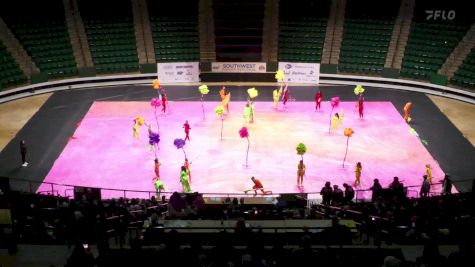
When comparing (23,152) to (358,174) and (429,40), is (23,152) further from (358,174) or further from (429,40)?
(429,40)

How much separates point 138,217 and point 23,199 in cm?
341

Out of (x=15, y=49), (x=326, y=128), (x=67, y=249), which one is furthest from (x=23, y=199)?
(x=15, y=49)

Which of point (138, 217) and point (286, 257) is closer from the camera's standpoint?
point (286, 257)

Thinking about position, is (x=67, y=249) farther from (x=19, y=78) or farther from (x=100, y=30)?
(x=100, y=30)

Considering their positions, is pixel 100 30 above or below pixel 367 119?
above

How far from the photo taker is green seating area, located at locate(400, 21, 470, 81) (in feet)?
116

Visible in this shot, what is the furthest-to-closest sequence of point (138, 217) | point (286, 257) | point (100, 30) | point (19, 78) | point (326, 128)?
point (100, 30) → point (19, 78) → point (326, 128) → point (138, 217) → point (286, 257)

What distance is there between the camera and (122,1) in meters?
39.3

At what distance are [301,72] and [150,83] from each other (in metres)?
9.78

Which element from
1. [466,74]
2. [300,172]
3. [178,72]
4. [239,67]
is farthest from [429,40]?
[300,172]

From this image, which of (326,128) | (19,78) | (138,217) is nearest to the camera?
(138,217)

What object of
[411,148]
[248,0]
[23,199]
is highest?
[248,0]

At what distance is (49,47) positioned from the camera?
36469mm

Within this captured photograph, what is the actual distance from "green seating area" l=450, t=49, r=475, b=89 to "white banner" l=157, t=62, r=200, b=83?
1582cm
